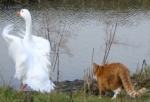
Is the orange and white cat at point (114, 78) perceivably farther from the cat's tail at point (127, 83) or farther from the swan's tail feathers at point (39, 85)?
the swan's tail feathers at point (39, 85)

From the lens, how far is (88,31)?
19484mm

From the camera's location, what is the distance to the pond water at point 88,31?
14984mm

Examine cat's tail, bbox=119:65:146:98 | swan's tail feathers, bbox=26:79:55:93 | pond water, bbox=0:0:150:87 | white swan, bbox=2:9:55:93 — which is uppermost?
cat's tail, bbox=119:65:146:98

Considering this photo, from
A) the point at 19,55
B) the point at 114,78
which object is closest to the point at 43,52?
the point at 19,55

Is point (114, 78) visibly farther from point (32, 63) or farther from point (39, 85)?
point (32, 63)

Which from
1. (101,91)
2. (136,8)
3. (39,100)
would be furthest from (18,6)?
(39,100)

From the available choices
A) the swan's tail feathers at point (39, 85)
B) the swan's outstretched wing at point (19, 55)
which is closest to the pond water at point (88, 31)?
the swan's outstretched wing at point (19, 55)

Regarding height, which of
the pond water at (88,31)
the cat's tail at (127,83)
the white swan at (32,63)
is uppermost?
the cat's tail at (127,83)

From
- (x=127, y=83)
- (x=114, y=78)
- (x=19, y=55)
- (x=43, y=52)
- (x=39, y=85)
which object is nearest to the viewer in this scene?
(x=127, y=83)

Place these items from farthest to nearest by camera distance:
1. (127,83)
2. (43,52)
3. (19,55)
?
(43,52) < (19,55) < (127,83)

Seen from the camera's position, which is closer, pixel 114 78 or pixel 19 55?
pixel 114 78

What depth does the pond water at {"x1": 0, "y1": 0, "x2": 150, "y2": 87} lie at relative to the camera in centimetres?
1498

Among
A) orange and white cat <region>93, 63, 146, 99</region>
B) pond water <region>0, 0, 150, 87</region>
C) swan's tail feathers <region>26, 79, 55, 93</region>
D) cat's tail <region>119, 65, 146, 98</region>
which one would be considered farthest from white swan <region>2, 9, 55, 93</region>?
cat's tail <region>119, 65, 146, 98</region>

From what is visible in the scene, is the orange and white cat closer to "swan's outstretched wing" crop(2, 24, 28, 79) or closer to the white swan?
the white swan
